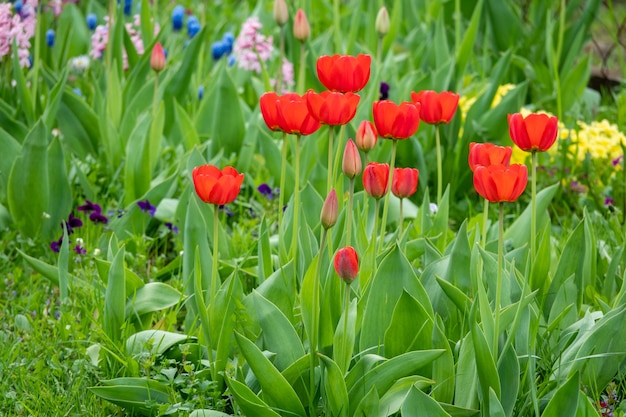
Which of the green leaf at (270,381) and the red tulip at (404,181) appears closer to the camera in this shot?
the green leaf at (270,381)

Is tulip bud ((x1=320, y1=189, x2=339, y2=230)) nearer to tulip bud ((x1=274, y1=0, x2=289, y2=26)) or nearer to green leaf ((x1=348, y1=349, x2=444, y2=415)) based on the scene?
green leaf ((x1=348, y1=349, x2=444, y2=415))

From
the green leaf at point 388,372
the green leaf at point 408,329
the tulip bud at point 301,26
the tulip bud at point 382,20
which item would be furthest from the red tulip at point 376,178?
the tulip bud at point 382,20

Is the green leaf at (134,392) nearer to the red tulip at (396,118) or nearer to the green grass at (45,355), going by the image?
the green grass at (45,355)

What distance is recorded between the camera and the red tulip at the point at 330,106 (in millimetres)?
1708

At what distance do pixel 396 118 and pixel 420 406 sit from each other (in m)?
0.58

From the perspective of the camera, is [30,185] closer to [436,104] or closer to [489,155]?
[436,104]

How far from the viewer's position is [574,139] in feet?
11.3

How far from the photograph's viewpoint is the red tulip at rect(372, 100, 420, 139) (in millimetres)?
1820

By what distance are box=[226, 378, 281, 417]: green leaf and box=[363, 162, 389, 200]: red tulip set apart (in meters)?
0.46

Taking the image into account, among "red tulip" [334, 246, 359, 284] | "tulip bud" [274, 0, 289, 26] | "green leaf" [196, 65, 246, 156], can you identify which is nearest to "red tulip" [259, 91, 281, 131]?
"red tulip" [334, 246, 359, 284]

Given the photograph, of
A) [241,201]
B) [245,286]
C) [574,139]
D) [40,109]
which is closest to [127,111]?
[40,109]

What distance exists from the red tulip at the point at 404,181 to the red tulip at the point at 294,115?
0.88 ft

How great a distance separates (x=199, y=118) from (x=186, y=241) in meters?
1.31

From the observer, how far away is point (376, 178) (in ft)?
5.75
